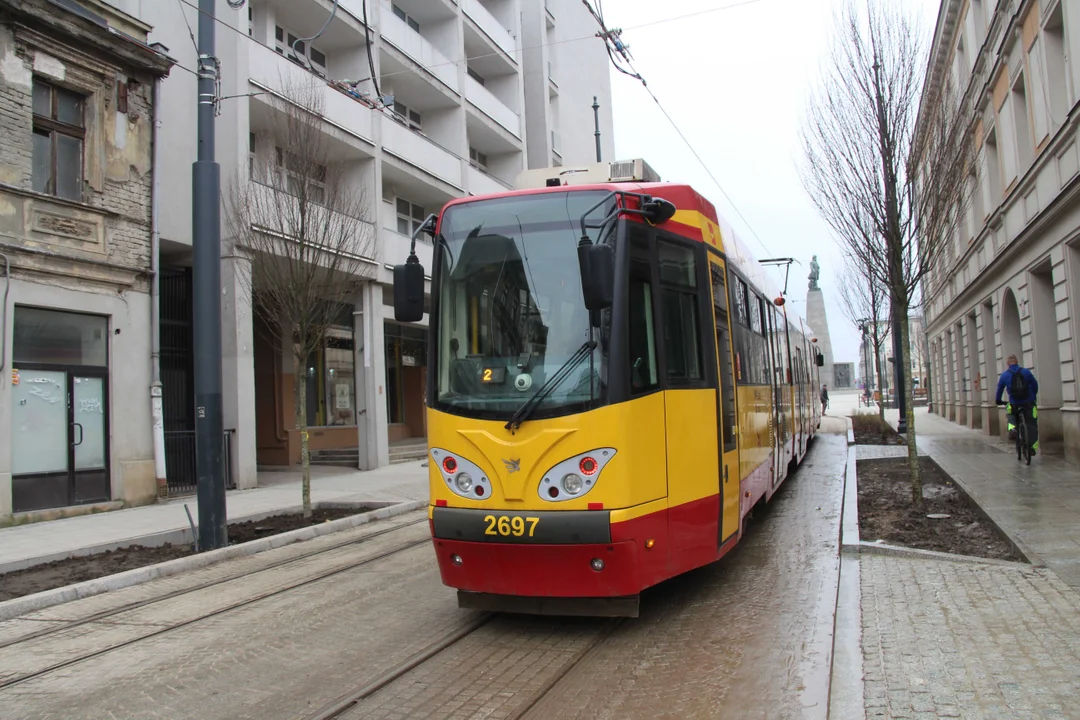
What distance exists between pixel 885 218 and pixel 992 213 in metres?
10.8

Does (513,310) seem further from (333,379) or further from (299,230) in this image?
(333,379)

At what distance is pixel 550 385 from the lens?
17.4 feet

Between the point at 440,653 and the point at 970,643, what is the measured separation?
11.0 ft

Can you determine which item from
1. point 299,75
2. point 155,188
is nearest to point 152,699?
point 155,188

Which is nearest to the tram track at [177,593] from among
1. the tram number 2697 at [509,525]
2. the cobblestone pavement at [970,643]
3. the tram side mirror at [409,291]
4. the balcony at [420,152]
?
the tram number 2697 at [509,525]

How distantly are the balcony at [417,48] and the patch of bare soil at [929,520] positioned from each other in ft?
52.4

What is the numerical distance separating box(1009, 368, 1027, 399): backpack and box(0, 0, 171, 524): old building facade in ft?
47.9

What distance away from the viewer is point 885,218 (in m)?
10.1

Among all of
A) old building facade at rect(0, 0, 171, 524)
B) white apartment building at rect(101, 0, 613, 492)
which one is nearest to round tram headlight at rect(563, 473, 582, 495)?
white apartment building at rect(101, 0, 613, 492)

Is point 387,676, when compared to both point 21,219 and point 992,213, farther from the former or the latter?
point 992,213

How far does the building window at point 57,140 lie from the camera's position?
40.8ft

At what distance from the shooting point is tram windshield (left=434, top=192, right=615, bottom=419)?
17.6ft

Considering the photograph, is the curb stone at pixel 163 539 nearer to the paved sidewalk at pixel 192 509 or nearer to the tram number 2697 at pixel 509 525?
the paved sidewalk at pixel 192 509

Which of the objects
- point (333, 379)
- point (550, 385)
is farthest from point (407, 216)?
point (550, 385)
